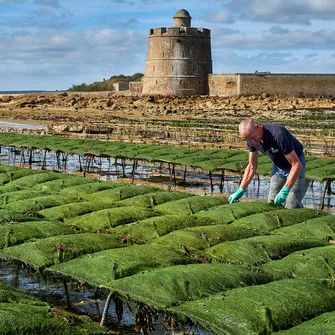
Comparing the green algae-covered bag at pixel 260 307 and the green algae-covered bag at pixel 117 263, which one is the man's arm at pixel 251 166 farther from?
the green algae-covered bag at pixel 260 307

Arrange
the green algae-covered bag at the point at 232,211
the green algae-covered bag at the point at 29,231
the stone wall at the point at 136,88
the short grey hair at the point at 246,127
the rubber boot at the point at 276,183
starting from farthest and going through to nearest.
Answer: the stone wall at the point at 136,88 < the green algae-covered bag at the point at 232,211 < the rubber boot at the point at 276,183 < the green algae-covered bag at the point at 29,231 < the short grey hair at the point at 246,127

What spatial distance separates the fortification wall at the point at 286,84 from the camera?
60.0 m

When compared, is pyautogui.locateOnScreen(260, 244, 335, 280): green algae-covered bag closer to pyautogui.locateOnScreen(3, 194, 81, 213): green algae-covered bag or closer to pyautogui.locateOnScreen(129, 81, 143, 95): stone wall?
pyautogui.locateOnScreen(3, 194, 81, 213): green algae-covered bag

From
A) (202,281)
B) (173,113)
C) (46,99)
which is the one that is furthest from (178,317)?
(46,99)

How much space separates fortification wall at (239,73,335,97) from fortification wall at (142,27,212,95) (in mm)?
3846

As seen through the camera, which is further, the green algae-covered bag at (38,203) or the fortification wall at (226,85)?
the fortification wall at (226,85)

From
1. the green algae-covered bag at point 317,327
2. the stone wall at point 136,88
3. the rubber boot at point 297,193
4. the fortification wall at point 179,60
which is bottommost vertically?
the green algae-covered bag at point 317,327

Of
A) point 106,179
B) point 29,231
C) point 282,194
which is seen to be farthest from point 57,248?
point 106,179

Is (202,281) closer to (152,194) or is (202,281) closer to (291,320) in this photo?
(291,320)

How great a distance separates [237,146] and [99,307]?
760 inches

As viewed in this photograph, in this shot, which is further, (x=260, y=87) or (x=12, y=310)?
(x=260, y=87)

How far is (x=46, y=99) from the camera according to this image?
67.3 m

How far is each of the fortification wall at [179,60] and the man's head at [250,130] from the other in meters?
51.8

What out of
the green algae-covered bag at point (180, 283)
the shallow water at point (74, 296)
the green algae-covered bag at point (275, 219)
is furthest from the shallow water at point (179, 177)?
Answer: the green algae-covered bag at point (180, 283)
